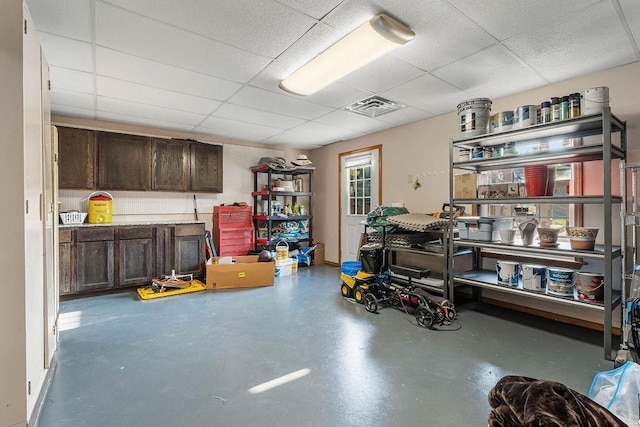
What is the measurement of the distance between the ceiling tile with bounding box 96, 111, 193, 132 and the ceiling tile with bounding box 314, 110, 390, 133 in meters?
2.31

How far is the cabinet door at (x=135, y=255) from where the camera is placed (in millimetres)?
4339

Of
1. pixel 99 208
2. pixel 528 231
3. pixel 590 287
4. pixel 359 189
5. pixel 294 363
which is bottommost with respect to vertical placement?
pixel 294 363

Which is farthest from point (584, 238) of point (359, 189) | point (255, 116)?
point (255, 116)

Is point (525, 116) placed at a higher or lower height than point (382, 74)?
lower

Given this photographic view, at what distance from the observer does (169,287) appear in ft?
14.4

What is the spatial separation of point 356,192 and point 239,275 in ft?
8.84

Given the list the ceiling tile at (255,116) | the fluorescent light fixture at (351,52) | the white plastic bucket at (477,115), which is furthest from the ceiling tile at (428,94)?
the ceiling tile at (255,116)

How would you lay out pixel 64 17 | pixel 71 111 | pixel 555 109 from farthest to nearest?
pixel 71 111
pixel 555 109
pixel 64 17

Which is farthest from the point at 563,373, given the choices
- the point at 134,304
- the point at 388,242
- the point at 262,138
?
the point at 262,138

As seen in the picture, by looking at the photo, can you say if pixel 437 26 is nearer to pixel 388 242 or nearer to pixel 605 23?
pixel 605 23

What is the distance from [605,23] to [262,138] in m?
4.78

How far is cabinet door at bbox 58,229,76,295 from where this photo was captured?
3924 mm

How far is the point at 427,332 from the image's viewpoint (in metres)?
2.96

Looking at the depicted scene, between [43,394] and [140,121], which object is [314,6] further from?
[140,121]
